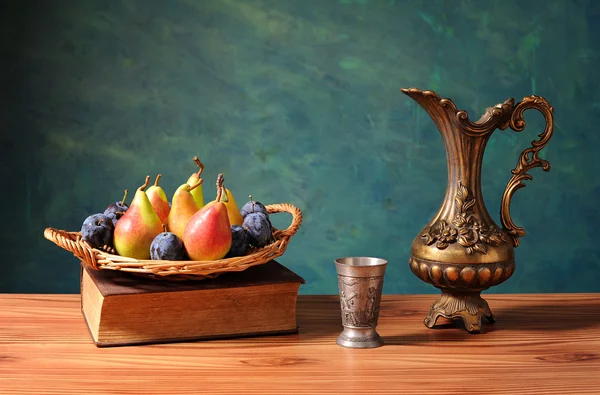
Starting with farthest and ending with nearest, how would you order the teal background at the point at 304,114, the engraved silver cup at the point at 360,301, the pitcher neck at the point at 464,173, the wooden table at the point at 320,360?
the teal background at the point at 304,114 → the pitcher neck at the point at 464,173 → the engraved silver cup at the point at 360,301 → the wooden table at the point at 320,360

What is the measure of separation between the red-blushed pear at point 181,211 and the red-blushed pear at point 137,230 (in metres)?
0.03

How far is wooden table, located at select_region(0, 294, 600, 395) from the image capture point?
958 mm

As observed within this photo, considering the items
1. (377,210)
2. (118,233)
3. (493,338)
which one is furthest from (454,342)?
(377,210)

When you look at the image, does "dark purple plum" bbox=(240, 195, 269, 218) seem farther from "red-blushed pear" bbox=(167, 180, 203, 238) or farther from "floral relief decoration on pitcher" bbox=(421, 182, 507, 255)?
"floral relief decoration on pitcher" bbox=(421, 182, 507, 255)

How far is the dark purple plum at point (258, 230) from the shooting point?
1223mm

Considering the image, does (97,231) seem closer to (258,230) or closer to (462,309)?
(258,230)

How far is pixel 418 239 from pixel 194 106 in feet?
5.41

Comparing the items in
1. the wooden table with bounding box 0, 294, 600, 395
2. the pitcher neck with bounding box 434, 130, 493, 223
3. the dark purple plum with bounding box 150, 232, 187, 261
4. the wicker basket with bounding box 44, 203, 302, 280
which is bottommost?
the wooden table with bounding box 0, 294, 600, 395

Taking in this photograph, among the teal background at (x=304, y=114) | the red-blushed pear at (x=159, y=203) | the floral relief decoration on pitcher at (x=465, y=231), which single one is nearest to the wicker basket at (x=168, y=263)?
the red-blushed pear at (x=159, y=203)

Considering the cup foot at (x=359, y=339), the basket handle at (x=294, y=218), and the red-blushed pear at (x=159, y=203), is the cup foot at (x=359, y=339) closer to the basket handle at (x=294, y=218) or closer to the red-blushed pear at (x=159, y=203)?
the basket handle at (x=294, y=218)

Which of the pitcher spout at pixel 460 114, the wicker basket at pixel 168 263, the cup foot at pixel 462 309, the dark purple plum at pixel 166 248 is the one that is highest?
the pitcher spout at pixel 460 114

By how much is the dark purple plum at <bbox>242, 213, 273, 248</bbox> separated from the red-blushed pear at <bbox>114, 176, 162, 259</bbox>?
145 millimetres

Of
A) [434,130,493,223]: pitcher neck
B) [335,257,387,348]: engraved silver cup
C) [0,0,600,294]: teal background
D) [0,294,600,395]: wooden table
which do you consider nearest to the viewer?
[0,294,600,395]: wooden table

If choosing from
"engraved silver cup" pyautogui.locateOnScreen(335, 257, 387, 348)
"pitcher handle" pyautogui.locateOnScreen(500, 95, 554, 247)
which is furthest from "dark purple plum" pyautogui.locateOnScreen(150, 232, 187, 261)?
"pitcher handle" pyautogui.locateOnScreen(500, 95, 554, 247)
